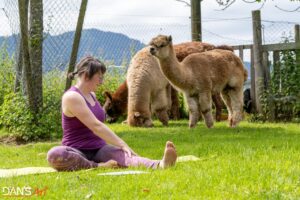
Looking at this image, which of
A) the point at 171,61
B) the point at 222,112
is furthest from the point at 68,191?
the point at 222,112

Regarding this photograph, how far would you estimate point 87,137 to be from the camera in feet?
20.5

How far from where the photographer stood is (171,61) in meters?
10.5

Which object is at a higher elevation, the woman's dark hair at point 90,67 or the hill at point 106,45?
the hill at point 106,45

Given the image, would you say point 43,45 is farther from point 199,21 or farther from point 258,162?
point 258,162

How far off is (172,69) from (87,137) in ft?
14.6

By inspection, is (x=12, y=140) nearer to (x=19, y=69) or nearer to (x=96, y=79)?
(x=19, y=69)

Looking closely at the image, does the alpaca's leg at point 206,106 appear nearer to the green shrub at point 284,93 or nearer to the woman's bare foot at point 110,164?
the green shrub at point 284,93

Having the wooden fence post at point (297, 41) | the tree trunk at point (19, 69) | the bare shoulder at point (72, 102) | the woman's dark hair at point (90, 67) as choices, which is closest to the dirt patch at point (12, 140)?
the tree trunk at point (19, 69)

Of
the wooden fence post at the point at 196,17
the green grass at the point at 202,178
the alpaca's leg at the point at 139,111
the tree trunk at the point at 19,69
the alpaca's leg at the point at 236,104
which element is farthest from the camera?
the wooden fence post at the point at 196,17

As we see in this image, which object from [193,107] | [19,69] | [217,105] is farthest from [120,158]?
[217,105]

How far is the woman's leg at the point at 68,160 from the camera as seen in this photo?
6012mm

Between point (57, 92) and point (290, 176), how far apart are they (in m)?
6.73

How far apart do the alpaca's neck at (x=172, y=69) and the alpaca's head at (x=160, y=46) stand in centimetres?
12

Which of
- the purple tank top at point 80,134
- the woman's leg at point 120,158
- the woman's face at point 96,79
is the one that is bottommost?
the woman's leg at point 120,158
